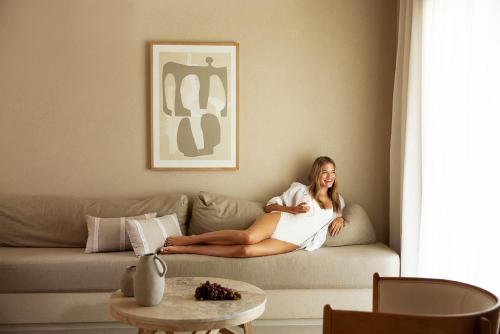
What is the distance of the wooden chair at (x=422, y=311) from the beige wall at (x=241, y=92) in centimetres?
220

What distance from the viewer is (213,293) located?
8.29ft

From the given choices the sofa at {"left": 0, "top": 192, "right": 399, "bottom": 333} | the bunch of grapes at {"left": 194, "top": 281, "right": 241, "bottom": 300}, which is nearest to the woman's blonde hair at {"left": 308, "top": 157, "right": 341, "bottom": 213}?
the sofa at {"left": 0, "top": 192, "right": 399, "bottom": 333}

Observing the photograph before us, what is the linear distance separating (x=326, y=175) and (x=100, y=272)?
184 cm

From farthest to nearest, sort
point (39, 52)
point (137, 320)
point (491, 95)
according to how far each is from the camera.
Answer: point (39, 52)
point (491, 95)
point (137, 320)

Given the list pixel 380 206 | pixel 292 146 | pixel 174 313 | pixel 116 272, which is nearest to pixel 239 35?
pixel 292 146

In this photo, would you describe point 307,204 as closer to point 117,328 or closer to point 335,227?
point 335,227

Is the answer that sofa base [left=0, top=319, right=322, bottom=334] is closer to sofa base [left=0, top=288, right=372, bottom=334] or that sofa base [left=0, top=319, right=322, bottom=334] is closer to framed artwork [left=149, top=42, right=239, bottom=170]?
sofa base [left=0, top=288, right=372, bottom=334]

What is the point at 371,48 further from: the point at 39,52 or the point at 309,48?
the point at 39,52

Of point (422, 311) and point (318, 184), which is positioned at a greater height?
point (318, 184)

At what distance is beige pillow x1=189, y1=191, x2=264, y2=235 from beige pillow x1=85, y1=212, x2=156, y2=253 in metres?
0.54

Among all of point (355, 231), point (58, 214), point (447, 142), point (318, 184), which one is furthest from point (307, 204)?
point (58, 214)

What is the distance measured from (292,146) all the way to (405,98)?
98 cm

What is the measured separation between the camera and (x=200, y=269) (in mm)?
3490

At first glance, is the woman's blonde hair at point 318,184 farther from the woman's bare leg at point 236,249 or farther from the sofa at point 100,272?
the woman's bare leg at point 236,249
